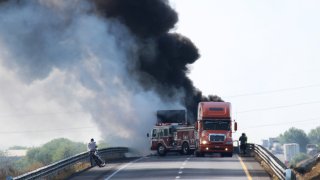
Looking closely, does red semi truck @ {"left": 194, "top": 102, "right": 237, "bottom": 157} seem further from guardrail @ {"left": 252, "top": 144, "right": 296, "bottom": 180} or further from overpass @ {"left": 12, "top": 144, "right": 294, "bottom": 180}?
guardrail @ {"left": 252, "top": 144, "right": 296, "bottom": 180}

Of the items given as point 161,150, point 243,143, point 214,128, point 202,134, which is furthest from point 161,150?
point 214,128

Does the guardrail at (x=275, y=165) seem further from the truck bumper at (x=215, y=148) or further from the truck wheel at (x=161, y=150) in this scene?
the truck wheel at (x=161, y=150)

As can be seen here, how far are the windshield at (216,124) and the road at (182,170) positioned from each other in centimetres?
266

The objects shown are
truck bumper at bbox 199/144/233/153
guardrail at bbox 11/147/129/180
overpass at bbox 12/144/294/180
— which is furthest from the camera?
truck bumper at bbox 199/144/233/153

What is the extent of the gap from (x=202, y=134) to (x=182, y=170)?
12335 mm

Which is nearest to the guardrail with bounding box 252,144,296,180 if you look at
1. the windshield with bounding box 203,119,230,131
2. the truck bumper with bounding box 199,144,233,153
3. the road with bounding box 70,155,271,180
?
the road with bounding box 70,155,271,180

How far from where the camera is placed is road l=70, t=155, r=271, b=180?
43375mm

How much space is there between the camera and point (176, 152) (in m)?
69.4

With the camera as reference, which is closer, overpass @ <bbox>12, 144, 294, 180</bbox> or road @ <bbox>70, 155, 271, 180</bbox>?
overpass @ <bbox>12, 144, 294, 180</bbox>

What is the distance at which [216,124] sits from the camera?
58.8m

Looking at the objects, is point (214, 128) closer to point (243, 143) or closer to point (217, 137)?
point (217, 137)

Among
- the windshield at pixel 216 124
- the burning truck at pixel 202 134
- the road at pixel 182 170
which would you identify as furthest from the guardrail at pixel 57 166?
the windshield at pixel 216 124

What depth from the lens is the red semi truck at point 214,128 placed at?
57969mm

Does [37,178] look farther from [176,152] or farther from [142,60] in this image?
[142,60]
